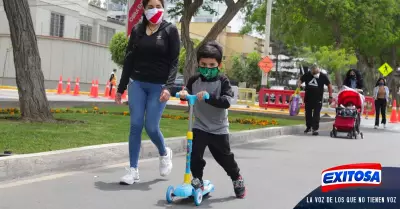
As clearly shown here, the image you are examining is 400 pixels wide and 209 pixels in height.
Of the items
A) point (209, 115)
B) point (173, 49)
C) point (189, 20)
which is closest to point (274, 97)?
point (189, 20)

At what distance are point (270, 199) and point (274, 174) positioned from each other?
1.85 metres

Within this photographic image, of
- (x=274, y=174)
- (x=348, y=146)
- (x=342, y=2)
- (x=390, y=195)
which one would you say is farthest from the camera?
(x=342, y=2)

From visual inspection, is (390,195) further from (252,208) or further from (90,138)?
(90,138)

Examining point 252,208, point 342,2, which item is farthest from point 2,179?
point 342,2

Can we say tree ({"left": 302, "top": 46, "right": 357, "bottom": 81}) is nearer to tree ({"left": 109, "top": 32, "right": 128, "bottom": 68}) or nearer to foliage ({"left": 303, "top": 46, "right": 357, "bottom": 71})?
foliage ({"left": 303, "top": 46, "right": 357, "bottom": 71})

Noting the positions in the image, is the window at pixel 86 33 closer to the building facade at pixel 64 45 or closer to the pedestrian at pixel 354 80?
the building facade at pixel 64 45

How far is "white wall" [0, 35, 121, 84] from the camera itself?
38.3 m

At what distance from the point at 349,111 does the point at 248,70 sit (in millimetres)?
53057

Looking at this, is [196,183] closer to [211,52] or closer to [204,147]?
[204,147]

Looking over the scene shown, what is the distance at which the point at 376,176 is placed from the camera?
1985 mm

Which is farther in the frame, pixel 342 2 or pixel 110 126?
pixel 342 2

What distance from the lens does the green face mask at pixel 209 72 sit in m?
5.61

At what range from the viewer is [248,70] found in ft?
223

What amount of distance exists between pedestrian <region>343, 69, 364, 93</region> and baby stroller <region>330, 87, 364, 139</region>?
2.01 feet
